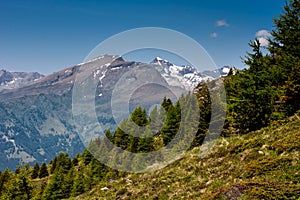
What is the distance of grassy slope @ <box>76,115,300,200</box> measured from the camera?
18094mm

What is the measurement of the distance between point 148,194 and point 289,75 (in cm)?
2377

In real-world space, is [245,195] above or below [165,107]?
below

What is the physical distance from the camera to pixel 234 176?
23.1 metres

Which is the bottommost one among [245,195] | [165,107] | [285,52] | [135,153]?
[245,195]

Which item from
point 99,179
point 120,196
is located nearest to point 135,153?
point 99,179

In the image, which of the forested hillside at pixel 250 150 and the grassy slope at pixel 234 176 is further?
the forested hillside at pixel 250 150

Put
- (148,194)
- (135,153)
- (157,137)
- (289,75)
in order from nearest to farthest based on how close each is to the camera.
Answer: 1. (148,194)
2. (289,75)
3. (135,153)
4. (157,137)

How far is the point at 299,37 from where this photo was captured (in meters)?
42.8

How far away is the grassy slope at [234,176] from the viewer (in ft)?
59.4

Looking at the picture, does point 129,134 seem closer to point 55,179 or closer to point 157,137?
point 157,137

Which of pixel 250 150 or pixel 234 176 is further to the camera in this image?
pixel 250 150

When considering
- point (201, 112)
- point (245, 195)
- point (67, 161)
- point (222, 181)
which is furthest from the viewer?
point (67, 161)

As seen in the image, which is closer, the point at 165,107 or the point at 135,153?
the point at 135,153

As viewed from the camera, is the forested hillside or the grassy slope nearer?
the grassy slope
